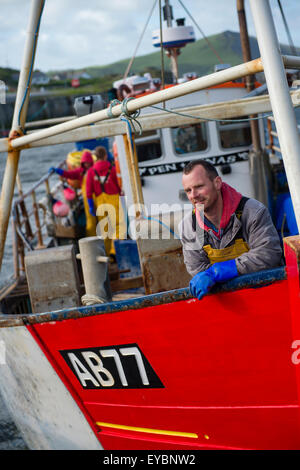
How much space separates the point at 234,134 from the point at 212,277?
558 cm

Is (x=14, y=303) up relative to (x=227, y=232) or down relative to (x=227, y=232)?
down

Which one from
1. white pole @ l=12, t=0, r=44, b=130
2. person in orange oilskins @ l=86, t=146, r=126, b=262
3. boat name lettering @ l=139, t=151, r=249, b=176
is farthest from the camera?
boat name lettering @ l=139, t=151, r=249, b=176

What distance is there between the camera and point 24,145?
4.96m

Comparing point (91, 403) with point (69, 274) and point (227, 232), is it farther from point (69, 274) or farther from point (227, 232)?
point (227, 232)

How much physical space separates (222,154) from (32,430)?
17.6 ft

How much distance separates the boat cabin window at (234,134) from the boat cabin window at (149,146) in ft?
3.55

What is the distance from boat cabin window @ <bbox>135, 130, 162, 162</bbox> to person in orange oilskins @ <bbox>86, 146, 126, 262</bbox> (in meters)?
0.58

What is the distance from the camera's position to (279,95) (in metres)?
3.00

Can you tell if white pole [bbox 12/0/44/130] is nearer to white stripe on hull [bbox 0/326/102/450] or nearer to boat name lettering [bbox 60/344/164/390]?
white stripe on hull [bbox 0/326/102/450]

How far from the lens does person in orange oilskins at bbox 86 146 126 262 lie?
8125 mm

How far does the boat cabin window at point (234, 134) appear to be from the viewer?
8.31 meters

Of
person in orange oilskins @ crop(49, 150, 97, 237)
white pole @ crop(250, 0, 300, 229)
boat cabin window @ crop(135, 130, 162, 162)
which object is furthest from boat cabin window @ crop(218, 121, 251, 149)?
white pole @ crop(250, 0, 300, 229)

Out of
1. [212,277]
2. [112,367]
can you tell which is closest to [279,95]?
[212,277]

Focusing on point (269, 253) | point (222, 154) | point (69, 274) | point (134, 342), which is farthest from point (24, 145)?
point (222, 154)
